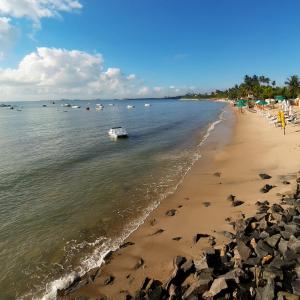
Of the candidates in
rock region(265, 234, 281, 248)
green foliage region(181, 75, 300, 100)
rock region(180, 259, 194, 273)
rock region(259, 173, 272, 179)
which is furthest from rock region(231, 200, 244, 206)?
green foliage region(181, 75, 300, 100)

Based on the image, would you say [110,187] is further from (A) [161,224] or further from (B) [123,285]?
(B) [123,285]

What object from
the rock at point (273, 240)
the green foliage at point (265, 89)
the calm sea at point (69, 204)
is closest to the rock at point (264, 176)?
the calm sea at point (69, 204)

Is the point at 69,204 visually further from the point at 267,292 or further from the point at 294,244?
the point at 267,292

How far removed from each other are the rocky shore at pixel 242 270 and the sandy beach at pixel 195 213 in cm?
29

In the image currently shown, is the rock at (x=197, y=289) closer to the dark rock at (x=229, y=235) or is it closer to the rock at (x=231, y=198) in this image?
the dark rock at (x=229, y=235)

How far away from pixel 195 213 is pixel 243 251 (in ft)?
18.9

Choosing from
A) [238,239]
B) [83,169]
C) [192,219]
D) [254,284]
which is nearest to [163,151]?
[83,169]

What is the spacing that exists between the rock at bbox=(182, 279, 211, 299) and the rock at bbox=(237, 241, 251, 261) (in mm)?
1813

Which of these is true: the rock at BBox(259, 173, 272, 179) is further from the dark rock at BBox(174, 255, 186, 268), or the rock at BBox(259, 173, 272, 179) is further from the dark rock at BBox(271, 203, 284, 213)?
the dark rock at BBox(174, 255, 186, 268)

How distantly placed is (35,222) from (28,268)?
4465 mm

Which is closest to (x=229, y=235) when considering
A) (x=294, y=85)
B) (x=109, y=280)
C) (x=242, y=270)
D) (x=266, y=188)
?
(x=242, y=270)

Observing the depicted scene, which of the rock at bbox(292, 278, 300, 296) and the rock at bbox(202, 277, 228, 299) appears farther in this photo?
the rock at bbox(202, 277, 228, 299)

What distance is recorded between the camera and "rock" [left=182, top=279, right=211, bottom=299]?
866cm

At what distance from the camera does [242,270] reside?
29.5ft
